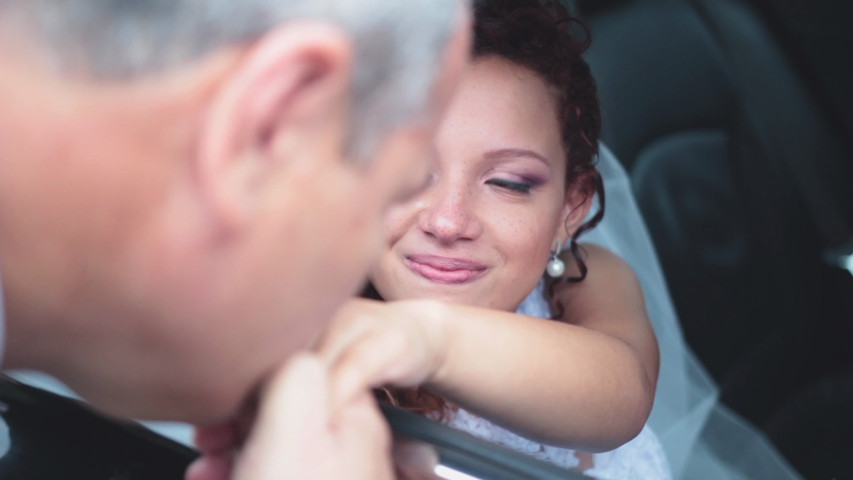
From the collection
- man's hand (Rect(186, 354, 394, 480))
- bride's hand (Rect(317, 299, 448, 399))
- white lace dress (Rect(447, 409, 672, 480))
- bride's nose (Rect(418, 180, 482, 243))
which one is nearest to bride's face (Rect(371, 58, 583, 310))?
bride's nose (Rect(418, 180, 482, 243))

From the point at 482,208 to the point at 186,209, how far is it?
1.97 ft

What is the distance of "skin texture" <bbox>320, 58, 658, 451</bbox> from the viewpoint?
639mm

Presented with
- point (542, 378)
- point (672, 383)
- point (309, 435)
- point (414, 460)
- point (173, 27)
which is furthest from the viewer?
point (672, 383)

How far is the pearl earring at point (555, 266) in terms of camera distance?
1.13m

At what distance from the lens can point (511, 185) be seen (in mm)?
1014

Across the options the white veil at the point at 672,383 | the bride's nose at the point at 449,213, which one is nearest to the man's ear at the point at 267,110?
the bride's nose at the point at 449,213

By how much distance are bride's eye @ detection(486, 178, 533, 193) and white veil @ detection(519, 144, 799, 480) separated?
0.35m

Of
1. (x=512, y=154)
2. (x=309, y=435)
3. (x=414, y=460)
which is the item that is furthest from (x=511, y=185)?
(x=309, y=435)

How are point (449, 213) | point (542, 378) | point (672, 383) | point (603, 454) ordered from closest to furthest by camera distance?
point (542, 378)
point (449, 213)
point (603, 454)
point (672, 383)

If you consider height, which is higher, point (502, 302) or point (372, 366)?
point (372, 366)

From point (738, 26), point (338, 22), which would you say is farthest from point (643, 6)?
point (338, 22)

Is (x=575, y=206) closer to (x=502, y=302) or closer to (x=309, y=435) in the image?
(x=502, y=302)

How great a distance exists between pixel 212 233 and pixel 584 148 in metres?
0.78

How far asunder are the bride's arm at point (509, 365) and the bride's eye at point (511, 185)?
0.19 m
